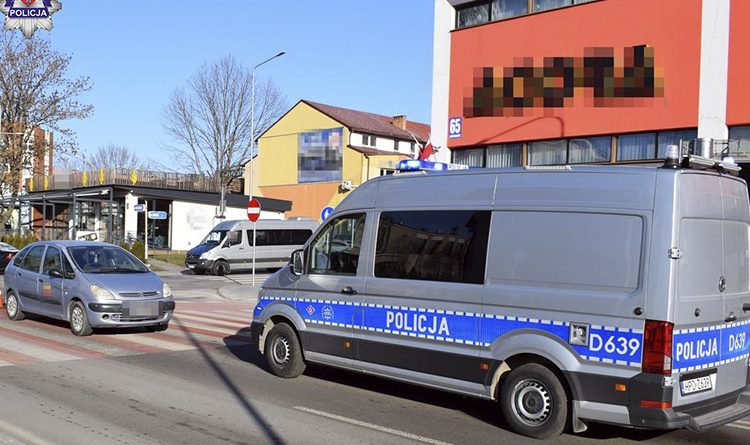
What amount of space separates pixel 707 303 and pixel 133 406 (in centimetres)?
566

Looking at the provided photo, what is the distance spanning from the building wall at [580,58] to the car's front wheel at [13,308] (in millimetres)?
13760

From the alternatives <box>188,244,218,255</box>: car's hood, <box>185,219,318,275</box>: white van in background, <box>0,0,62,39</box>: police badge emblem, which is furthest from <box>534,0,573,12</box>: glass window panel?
<box>188,244,218,255</box>: car's hood

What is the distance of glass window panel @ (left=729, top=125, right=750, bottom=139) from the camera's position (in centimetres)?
1712

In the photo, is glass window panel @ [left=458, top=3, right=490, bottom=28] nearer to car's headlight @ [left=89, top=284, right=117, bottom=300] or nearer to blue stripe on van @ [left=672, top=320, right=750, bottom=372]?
car's headlight @ [left=89, top=284, right=117, bottom=300]

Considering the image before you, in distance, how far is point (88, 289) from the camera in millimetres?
12203

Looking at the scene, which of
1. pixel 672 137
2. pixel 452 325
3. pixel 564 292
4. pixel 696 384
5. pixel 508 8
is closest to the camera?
pixel 696 384

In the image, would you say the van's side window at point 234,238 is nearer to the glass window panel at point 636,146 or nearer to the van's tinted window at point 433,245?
the glass window panel at point 636,146

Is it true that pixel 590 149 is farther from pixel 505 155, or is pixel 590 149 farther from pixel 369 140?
pixel 369 140

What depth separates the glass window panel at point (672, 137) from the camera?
18.1 metres

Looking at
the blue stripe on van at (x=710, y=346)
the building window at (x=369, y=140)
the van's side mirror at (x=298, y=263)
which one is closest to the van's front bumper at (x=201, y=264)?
the building window at (x=369, y=140)

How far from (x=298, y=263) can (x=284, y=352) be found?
1.16 meters

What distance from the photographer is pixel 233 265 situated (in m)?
32.9

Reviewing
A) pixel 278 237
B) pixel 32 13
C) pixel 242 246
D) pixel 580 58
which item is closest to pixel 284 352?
pixel 580 58

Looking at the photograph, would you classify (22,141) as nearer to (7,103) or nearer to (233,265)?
(7,103)
